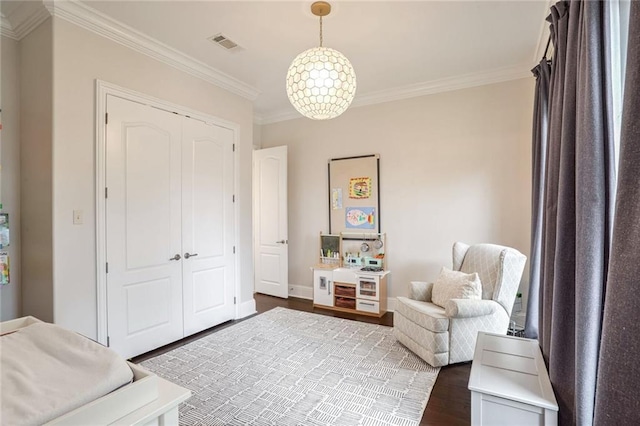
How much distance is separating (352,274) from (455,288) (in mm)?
1583

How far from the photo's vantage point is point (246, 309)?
13.4 ft

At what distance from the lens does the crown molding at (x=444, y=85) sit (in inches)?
140

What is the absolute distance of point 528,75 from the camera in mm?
3488

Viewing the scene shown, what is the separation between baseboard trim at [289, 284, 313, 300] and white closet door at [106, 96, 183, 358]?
6.73ft

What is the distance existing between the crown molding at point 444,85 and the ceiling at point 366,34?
0.04 ft

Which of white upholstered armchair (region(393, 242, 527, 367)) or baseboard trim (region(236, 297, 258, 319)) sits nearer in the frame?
white upholstered armchair (region(393, 242, 527, 367))

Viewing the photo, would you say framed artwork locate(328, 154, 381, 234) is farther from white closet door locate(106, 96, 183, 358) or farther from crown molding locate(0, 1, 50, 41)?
crown molding locate(0, 1, 50, 41)

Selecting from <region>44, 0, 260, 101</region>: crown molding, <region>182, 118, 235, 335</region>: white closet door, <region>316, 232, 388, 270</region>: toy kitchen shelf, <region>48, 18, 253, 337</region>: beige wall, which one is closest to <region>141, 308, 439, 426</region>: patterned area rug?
<region>182, 118, 235, 335</region>: white closet door

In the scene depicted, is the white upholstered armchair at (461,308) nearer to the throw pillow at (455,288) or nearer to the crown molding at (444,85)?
the throw pillow at (455,288)

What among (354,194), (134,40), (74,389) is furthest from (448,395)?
(134,40)

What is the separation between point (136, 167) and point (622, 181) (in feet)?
10.6

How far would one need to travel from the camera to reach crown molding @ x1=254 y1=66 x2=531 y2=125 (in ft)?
11.6

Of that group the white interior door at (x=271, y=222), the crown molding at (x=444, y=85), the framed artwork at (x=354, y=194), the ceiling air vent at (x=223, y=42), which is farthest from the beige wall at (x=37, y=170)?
the crown molding at (x=444, y=85)

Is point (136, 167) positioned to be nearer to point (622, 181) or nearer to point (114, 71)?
point (114, 71)
